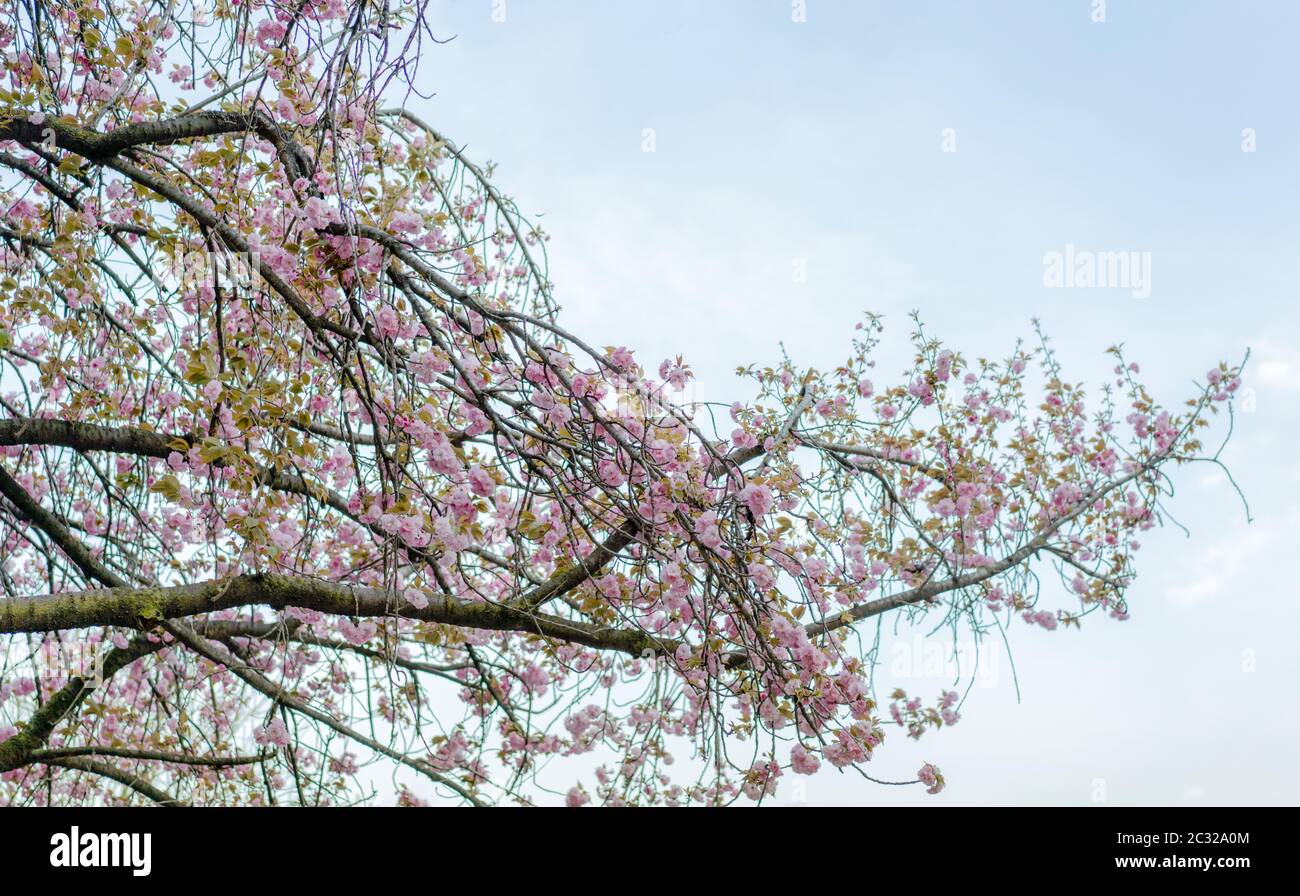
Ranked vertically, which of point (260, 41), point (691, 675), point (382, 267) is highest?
point (260, 41)

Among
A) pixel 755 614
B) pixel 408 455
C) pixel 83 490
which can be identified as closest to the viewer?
pixel 755 614

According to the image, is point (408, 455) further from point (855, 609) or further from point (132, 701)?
point (132, 701)

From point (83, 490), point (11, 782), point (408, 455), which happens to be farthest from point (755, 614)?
point (11, 782)

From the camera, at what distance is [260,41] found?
12.4ft

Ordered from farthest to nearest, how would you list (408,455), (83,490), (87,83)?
1. (83,490)
2. (87,83)
3. (408,455)

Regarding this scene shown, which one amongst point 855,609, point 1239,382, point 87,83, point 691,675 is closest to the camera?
point 691,675

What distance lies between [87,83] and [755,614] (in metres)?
3.38

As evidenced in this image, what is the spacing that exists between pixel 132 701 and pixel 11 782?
0.79 metres

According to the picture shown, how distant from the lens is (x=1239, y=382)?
5922 millimetres
